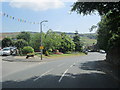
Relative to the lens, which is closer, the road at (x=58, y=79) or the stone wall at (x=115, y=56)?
the road at (x=58, y=79)

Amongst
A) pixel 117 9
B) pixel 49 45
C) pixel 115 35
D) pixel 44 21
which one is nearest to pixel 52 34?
pixel 49 45

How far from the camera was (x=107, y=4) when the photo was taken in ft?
42.0

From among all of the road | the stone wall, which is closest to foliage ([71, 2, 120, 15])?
the road

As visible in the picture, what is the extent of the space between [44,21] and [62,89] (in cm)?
2945

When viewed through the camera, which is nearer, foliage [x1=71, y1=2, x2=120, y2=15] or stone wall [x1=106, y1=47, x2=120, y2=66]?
foliage [x1=71, y1=2, x2=120, y2=15]

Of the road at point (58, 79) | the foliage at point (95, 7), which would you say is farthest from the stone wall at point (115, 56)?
the foliage at point (95, 7)

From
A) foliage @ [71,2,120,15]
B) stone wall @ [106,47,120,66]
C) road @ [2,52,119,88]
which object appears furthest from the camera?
stone wall @ [106,47,120,66]

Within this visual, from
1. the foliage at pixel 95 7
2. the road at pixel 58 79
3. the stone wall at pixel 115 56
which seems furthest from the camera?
the stone wall at pixel 115 56

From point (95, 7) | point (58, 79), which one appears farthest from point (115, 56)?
point (95, 7)

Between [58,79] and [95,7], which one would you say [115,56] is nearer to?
[58,79]

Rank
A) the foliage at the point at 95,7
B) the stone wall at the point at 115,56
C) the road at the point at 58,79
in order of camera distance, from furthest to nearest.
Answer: the stone wall at the point at 115,56 → the foliage at the point at 95,7 → the road at the point at 58,79

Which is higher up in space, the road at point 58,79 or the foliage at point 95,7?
the foliage at point 95,7

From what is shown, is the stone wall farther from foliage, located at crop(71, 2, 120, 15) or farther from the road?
foliage, located at crop(71, 2, 120, 15)

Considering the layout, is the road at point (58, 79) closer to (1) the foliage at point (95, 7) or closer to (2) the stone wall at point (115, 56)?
(1) the foliage at point (95, 7)
